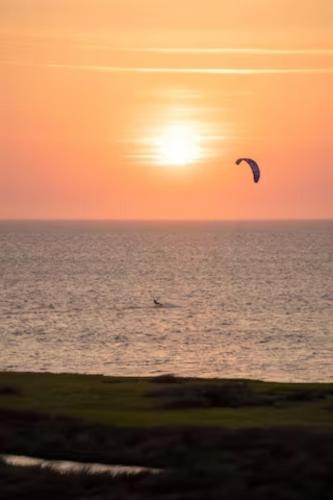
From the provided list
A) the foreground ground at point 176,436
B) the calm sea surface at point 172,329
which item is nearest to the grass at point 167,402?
the foreground ground at point 176,436

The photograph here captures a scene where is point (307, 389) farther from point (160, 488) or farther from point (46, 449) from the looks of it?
point (160, 488)

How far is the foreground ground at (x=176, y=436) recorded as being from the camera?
90.6 feet

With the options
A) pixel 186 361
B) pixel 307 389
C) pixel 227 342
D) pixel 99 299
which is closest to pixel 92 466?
pixel 307 389

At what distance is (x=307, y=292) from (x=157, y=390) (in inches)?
4809

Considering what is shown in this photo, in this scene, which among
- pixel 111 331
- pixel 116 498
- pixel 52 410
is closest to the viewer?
pixel 116 498

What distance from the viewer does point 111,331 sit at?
107 metres

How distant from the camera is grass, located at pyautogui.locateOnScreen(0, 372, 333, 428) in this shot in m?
34.9

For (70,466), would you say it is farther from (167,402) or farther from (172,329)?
(172,329)

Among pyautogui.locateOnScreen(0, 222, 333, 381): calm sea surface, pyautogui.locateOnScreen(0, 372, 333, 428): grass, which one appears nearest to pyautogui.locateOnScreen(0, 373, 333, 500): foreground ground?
pyautogui.locateOnScreen(0, 372, 333, 428): grass

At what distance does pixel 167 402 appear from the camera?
125ft

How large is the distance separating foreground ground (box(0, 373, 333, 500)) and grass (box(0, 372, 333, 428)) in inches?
1.3

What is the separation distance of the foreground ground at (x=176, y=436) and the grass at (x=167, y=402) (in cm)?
3

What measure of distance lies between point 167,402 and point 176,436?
5.76m

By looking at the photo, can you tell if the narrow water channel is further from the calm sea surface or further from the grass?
the calm sea surface
